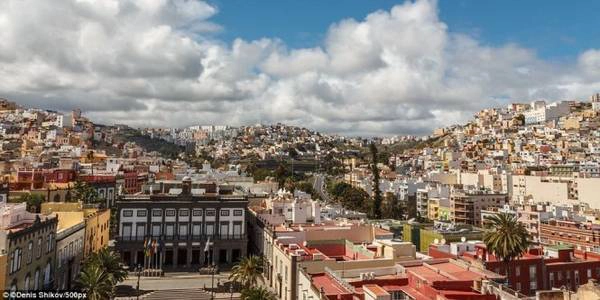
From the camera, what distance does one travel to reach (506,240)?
45375 mm

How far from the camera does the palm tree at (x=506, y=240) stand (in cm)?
4531

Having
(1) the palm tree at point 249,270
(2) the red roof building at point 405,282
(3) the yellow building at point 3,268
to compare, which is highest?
(3) the yellow building at point 3,268

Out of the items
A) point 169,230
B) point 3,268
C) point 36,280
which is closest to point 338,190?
point 169,230

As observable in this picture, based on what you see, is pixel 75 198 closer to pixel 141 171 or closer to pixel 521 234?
pixel 141 171

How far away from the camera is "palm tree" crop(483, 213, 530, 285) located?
4531 centimetres

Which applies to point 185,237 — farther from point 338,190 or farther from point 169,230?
point 338,190

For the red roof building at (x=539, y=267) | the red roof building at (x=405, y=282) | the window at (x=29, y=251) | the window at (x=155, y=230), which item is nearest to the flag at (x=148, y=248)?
the window at (x=155, y=230)

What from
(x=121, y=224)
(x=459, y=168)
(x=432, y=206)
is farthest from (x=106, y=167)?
(x=459, y=168)

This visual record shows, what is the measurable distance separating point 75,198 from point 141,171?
63369 mm

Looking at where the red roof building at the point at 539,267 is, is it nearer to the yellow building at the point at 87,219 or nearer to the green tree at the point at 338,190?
the yellow building at the point at 87,219

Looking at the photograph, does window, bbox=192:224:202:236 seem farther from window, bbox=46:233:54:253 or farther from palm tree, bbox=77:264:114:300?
palm tree, bbox=77:264:114:300

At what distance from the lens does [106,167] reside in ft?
438

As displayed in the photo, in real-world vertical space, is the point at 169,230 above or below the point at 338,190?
below

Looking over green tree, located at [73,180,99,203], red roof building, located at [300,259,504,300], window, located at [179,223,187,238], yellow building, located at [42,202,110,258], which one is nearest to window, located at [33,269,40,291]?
yellow building, located at [42,202,110,258]
